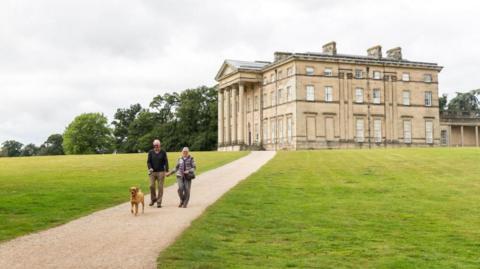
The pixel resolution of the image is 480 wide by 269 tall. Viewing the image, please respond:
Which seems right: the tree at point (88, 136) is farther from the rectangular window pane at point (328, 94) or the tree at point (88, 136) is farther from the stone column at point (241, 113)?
the rectangular window pane at point (328, 94)

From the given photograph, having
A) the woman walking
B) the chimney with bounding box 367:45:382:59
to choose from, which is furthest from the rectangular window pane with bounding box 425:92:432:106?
the woman walking

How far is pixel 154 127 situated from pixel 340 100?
4709 centimetres

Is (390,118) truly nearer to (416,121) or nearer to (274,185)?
(416,121)

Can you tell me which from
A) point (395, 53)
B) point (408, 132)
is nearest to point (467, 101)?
point (395, 53)

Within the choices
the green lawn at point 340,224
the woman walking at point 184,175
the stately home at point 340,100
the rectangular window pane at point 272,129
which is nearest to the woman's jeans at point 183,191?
the woman walking at point 184,175

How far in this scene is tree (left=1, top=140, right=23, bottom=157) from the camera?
527ft

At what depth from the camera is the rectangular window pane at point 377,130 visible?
74.6 metres

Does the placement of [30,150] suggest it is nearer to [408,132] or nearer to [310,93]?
[310,93]

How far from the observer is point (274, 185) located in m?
25.6

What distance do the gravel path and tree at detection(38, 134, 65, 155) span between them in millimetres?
135895

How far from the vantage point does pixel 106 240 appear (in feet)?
42.5

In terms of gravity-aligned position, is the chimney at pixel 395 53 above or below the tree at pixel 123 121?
above

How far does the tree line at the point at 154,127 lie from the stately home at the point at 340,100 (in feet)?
74.7

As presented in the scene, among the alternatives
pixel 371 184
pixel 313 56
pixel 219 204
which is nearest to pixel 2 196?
pixel 219 204
